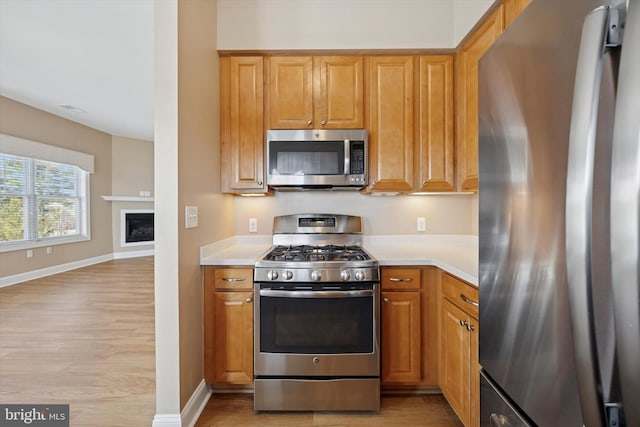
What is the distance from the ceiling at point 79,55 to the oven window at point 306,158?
6.09 feet

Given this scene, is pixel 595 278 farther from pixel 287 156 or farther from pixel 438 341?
pixel 287 156

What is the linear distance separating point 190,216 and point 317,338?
3.48 feet

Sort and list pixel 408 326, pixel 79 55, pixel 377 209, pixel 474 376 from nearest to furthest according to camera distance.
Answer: pixel 474 376
pixel 408 326
pixel 377 209
pixel 79 55

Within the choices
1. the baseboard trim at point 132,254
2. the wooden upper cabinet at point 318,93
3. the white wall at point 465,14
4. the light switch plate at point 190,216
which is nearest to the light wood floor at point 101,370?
the light switch plate at point 190,216

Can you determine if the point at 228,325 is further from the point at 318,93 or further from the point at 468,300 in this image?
the point at 318,93

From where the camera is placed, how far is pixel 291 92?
2.23 metres

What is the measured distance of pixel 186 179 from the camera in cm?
172

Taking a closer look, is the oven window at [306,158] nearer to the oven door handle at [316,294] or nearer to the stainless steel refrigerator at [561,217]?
the oven door handle at [316,294]

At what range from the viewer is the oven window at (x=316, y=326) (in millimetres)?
1794

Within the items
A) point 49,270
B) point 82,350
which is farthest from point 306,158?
point 49,270

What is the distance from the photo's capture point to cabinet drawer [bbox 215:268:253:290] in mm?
1913

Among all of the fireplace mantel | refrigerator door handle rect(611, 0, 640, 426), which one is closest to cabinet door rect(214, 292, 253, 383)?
refrigerator door handle rect(611, 0, 640, 426)

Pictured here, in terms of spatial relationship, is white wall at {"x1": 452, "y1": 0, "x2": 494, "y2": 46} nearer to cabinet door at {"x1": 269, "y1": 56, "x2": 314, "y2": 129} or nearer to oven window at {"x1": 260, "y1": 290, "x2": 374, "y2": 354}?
cabinet door at {"x1": 269, "y1": 56, "x2": 314, "y2": 129}

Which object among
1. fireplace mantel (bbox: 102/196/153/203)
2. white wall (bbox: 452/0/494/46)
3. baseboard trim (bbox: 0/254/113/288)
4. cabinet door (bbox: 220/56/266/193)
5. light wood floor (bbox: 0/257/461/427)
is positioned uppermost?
white wall (bbox: 452/0/494/46)
